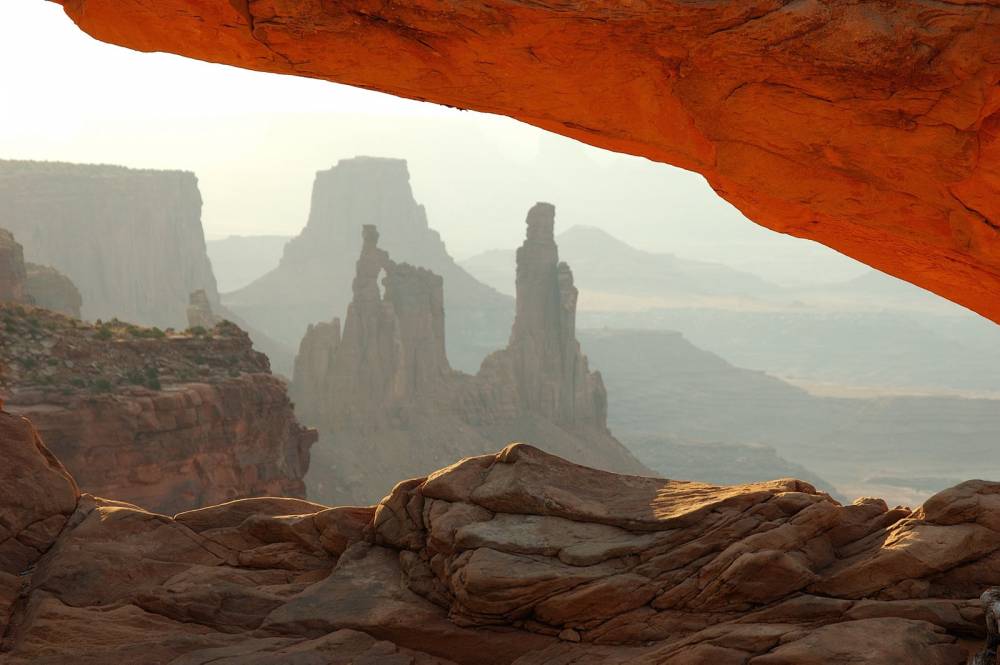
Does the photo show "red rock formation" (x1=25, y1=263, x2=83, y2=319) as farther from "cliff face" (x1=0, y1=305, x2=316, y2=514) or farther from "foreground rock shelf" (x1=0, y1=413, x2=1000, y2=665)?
"foreground rock shelf" (x1=0, y1=413, x2=1000, y2=665)

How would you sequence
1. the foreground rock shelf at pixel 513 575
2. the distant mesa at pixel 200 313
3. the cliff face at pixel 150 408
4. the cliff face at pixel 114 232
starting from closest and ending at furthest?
the foreground rock shelf at pixel 513 575 → the cliff face at pixel 150 408 → the distant mesa at pixel 200 313 → the cliff face at pixel 114 232

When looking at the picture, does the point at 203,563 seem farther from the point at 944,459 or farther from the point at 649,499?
the point at 944,459

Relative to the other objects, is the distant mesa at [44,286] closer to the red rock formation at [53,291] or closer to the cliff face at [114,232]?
the red rock formation at [53,291]

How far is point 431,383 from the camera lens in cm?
11281

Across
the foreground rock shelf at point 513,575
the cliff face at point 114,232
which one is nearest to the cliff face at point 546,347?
the cliff face at point 114,232

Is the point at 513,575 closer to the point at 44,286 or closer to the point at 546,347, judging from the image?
the point at 44,286

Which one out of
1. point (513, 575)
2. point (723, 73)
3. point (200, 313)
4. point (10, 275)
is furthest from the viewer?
point (200, 313)

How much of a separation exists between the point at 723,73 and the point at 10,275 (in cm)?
6618

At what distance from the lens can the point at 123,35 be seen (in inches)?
506

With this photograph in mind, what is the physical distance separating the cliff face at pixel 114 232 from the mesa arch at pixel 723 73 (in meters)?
155

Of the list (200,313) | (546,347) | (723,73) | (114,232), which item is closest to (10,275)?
(200,313)

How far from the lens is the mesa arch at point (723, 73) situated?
1146 centimetres

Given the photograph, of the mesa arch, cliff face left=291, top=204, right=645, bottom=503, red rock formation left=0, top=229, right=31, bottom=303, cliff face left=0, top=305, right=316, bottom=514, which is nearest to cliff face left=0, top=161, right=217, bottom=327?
cliff face left=291, top=204, right=645, bottom=503

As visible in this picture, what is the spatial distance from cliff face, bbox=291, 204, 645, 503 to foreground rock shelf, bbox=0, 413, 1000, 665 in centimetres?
8024
